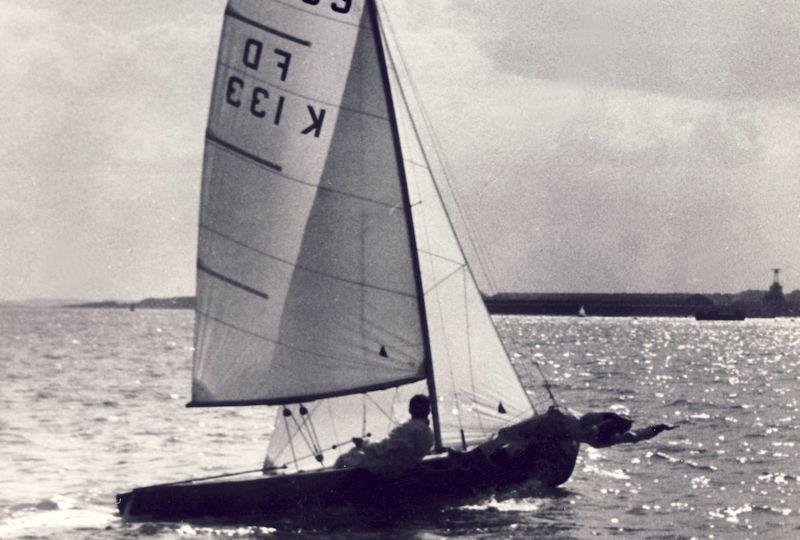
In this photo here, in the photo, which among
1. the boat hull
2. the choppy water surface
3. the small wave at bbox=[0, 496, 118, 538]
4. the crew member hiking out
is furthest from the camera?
the choppy water surface

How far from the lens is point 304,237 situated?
2016 centimetres

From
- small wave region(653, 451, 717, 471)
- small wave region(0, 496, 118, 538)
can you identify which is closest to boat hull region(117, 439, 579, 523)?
small wave region(0, 496, 118, 538)

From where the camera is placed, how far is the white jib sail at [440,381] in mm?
20891

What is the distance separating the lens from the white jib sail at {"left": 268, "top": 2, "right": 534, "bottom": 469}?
20.9 m

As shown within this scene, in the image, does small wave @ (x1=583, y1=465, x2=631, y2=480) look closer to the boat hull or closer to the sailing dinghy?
the sailing dinghy

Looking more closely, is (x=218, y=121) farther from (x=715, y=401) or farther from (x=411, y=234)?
(x=715, y=401)

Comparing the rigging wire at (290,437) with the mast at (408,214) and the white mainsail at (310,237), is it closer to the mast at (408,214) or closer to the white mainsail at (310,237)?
the white mainsail at (310,237)

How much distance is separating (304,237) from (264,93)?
2211 millimetres

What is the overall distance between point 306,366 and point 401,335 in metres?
1.49

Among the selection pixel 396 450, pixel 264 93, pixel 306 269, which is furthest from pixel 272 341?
pixel 264 93

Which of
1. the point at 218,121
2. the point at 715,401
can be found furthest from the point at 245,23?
the point at 715,401

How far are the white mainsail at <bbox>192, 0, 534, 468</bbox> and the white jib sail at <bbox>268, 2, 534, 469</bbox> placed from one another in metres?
0.84

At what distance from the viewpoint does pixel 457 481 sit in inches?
772

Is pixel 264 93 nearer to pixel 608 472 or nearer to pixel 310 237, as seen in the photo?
pixel 310 237
